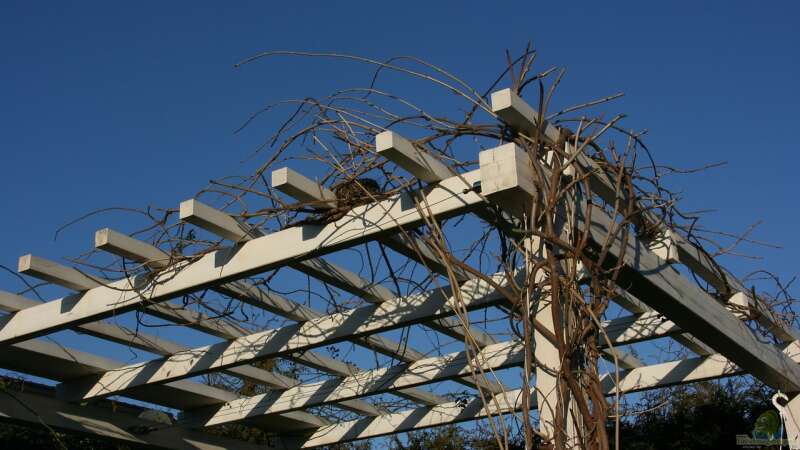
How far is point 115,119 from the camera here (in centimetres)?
619

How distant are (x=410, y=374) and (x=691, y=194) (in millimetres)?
2529

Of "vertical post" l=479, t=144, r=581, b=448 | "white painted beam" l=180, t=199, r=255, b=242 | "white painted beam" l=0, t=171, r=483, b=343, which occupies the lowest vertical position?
"vertical post" l=479, t=144, r=581, b=448

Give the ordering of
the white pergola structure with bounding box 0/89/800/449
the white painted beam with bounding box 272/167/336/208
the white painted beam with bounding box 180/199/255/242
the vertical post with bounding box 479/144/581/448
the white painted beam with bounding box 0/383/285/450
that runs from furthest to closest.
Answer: the white painted beam with bounding box 0/383/285/450 → the white painted beam with bounding box 180/199/255/242 → the white painted beam with bounding box 272/167/336/208 → the white pergola structure with bounding box 0/89/800/449 → the vertical post with bounding box 479/144/581/448

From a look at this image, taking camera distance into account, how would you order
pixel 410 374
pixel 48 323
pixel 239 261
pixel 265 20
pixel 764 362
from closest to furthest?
1. pixel 239 261
2. pixel 764 362
3. pixel 48 323
4. pixel 265 20
5. pixel 410 374

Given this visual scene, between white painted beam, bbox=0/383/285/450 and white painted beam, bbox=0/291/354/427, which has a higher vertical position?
white painted beam, bbox=0/291/354/427

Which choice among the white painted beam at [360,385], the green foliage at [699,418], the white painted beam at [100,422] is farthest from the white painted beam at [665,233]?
the white painted beam at [100,422]

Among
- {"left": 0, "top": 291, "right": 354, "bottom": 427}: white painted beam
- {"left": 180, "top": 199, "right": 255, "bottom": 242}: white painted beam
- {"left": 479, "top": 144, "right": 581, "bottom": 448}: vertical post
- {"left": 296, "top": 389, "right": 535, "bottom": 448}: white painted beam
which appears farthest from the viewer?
{"left": 296, "top": 389, "right": 535, "bottom": 448}: white painted beam

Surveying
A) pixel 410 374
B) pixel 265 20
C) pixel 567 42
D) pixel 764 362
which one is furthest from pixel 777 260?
pixel 265 20

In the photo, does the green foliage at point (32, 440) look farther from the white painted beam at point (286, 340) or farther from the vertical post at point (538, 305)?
the vertical post at point (538, 305)

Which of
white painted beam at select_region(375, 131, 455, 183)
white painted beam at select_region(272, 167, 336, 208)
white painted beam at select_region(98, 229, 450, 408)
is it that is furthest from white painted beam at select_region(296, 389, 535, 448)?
white painted beam at select_region(375, 131, 455, 183)

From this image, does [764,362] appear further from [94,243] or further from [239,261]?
[94,243]

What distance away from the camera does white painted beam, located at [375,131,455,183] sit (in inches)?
117

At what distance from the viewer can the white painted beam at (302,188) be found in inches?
130

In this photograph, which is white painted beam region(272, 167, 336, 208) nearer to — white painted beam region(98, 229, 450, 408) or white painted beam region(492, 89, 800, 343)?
white painted beam region(98, 229, 450, 408)
